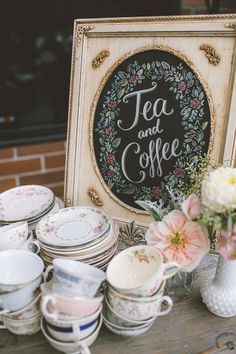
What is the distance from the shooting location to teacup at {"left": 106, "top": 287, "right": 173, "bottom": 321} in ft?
2.30

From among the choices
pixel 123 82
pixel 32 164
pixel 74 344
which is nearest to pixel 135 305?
pixel 74 344

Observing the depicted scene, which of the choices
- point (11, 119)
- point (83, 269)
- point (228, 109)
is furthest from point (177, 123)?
point (11, 119)

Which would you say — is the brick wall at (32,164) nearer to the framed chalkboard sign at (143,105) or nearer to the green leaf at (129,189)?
the framed chalkboard sign at (143,105)

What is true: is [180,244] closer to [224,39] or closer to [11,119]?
[224,39]

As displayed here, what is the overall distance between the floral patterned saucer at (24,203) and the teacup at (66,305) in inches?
14.2

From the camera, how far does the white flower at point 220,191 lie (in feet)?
2.15

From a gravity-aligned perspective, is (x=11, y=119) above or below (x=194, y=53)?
below

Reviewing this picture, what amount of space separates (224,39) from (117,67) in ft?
0.92

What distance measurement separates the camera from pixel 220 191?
0.66 metres

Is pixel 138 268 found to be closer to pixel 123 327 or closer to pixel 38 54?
pixel 123 327

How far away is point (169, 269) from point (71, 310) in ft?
0.66

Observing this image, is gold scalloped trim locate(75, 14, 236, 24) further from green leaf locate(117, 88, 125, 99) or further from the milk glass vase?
the milk glass vase

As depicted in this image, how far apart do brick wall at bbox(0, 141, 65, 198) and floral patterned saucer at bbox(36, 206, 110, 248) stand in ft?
3.04

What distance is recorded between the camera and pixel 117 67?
98cm
